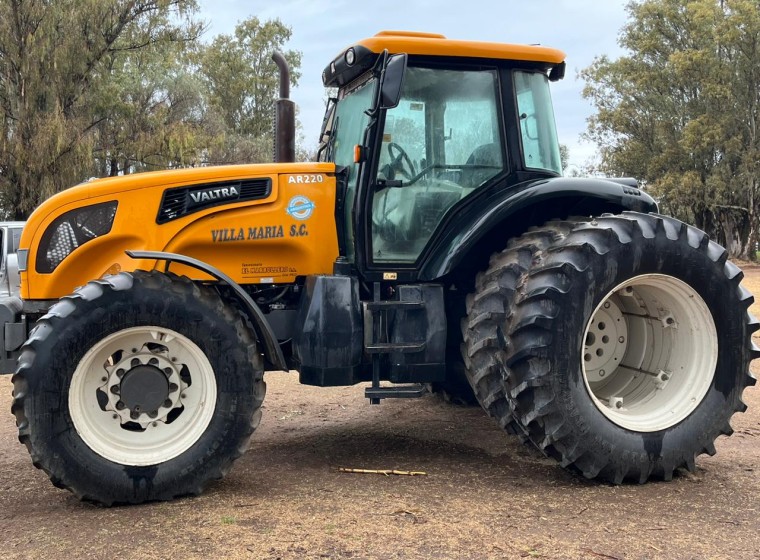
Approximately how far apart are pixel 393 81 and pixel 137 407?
87.7 inches

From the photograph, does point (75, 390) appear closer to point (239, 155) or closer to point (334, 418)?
point (334, 418)

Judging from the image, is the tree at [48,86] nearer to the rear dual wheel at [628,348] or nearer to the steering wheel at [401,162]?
the steering wheel at [401,162]

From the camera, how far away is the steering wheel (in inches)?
182

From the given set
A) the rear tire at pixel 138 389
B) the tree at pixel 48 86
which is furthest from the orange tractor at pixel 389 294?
the tree at pixel 48 86

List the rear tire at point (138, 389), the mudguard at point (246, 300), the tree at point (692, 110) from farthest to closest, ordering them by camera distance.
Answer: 1. the tree at point (692, 110)
2. the mudguard at point (246, 300)
3. the rear tire at point (138, 389)

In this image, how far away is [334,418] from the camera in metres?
6.13

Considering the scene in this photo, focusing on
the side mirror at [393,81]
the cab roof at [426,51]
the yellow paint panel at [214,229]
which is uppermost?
the cab roof at [426,51]

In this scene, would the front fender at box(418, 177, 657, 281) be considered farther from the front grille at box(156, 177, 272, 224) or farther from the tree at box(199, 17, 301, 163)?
the tree at box(199, 17, 301, 163)

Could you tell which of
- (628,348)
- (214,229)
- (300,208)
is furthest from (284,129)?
(628,348)

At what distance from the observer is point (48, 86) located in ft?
61.5

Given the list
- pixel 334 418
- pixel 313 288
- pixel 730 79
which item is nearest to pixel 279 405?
pixel 334 418

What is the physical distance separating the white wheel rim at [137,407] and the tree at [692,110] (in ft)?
111

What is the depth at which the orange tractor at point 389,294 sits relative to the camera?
12.8ft

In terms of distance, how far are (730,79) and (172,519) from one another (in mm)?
37034
